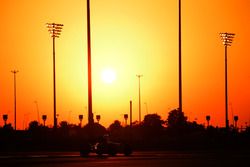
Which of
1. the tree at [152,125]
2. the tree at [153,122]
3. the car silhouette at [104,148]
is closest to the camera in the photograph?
the car silhouette at [104,148]

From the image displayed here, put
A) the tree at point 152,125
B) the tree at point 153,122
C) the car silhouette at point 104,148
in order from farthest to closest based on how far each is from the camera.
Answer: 1. the tree at point 153,122
2. the tree at point 152,125
3. the car silhouette at point 104,148

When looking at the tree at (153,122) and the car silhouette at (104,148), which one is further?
the tree at (153,122)

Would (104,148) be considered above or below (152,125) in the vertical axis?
below

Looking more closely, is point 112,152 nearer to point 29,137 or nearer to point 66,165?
point 66,165

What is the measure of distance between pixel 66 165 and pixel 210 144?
51735mm

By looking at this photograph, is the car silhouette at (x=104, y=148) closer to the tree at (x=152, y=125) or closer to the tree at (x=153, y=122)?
the tree at (x=152, y=125)

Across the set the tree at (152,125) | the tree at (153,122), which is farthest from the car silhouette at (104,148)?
the tree at (153,122)

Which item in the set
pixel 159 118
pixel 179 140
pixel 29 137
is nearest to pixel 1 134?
pixel 29 137

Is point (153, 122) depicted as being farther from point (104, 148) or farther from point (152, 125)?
point (104, 148)

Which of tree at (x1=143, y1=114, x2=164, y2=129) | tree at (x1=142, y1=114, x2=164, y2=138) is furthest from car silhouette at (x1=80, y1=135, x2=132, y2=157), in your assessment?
tree at (x1=143, y1=114, x2=164, y2=129)

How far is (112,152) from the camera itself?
5806 cm

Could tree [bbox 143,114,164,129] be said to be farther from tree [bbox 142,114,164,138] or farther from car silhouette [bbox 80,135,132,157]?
car silhouette [bbox 80,135,132,157]

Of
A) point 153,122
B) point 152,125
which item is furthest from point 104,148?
A: point 153,122

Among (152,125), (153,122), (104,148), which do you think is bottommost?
(104,148)
